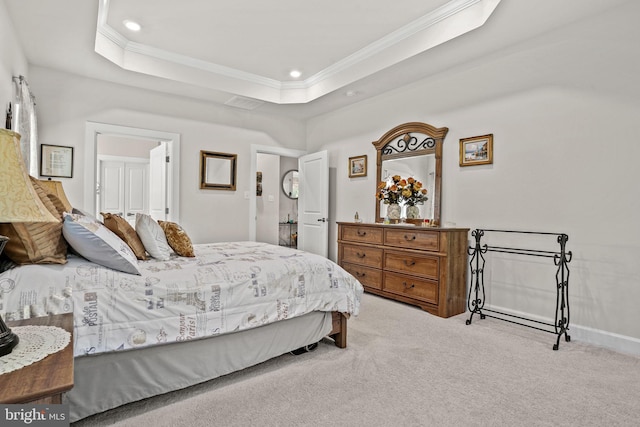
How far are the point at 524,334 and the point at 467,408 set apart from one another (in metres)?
1.48

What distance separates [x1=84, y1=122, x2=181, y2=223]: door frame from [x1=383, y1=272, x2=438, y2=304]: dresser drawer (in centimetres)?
290

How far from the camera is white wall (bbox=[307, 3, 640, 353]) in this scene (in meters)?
2.69

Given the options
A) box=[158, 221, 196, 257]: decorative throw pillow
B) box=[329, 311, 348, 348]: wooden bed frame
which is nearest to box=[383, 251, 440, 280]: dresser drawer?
box=[329, 311, 348, 348]: wooden bed frame

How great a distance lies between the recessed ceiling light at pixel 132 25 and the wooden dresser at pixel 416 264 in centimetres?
312

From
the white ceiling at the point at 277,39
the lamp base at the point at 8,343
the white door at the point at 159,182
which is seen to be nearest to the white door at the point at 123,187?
the white door at the point at 159,182

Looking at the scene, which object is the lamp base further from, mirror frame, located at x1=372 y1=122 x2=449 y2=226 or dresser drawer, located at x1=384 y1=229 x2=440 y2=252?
mirror frame, located at x1=372 y1=122 x2=449 y2=226

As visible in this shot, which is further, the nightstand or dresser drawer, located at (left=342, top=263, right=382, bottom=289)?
dresser drawer, located at (left=342, top=263, right=382, bottom=289)

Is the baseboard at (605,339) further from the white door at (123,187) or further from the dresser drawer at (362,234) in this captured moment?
the white door at (123,187)

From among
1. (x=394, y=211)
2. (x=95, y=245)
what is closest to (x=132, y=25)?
(x=95, y=245)

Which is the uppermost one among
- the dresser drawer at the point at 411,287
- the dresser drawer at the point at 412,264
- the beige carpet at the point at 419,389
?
the dresser drawer at the point at 412,264

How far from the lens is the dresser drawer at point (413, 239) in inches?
138

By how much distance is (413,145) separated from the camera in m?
4.28

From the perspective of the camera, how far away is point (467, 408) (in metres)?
1.86

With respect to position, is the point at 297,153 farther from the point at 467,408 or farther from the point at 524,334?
the point at 467,408
